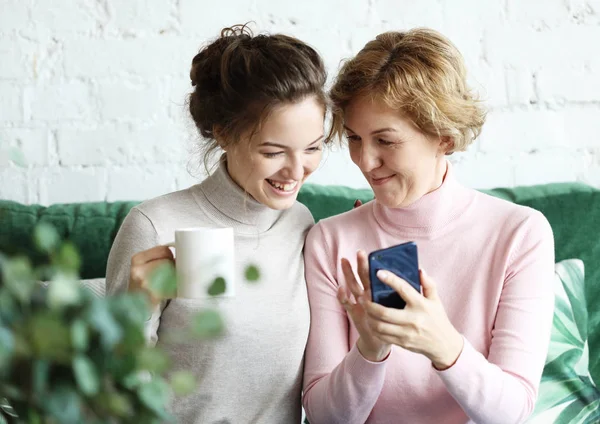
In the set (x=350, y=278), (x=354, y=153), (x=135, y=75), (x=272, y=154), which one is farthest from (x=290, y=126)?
(x=135, y=75)

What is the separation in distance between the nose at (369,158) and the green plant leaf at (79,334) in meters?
0.97

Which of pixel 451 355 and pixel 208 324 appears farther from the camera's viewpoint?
pixel 451 355

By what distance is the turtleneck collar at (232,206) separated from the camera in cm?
148

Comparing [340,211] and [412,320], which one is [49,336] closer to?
[412,320]

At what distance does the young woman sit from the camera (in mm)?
1367

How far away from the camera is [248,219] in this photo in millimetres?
1488

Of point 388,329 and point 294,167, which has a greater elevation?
point 294,167

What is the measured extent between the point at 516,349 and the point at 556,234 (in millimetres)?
559

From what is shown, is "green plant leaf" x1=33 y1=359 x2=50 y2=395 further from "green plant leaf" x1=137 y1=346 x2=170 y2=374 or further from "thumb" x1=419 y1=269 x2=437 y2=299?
"thumb" x1=419 y1=269 x2=437 y2=299

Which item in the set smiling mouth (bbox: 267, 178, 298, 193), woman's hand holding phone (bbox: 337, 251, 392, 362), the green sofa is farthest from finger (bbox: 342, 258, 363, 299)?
the green sofa

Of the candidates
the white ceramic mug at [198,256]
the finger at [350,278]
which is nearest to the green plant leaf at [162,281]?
the white ceramic mug at [198,256]

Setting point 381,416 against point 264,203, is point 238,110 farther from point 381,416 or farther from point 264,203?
point 381,416

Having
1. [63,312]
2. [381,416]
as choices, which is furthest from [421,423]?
[63,312]

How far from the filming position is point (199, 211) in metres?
1.48
